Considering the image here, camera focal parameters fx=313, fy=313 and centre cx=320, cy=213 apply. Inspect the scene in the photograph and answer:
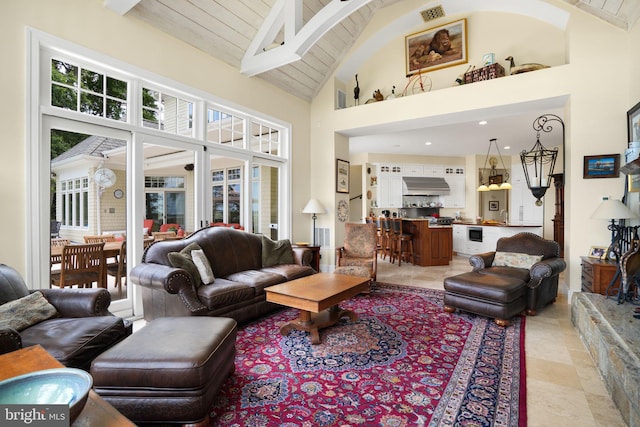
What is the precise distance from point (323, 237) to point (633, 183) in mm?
4482

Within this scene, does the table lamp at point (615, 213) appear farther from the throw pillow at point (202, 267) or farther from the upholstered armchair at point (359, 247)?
the throw pillow at point (202, 267)

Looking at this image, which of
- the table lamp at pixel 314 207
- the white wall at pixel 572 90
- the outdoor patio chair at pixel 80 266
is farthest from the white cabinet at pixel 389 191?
the outdoor patio chair at pixel 80 266

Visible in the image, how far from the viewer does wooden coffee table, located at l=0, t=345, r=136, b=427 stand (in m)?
0.98

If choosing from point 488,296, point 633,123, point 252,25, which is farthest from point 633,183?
point 252,25

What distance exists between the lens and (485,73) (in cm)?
466

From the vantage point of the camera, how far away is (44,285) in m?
2.89

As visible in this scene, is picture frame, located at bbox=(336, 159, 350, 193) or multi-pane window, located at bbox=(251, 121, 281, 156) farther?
picture frame, located at bbox=(336, 159, 350, 193)

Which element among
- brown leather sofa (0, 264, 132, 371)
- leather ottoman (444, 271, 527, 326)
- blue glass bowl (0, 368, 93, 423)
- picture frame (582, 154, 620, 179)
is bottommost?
leather ottoman (444, 271, 527, 326)

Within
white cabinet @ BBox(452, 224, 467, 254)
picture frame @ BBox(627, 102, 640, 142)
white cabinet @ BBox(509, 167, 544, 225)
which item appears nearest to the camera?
picture frame @ BBox(627, 102, 640, 142)

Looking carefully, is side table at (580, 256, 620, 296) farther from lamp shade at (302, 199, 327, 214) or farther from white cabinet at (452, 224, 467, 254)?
white cabinet at (452, 224, 467, 254)

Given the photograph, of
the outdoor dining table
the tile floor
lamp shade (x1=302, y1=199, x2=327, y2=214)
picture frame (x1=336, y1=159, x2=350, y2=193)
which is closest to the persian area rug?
the tile floor

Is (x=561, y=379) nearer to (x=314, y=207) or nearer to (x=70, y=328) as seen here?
(x=70, y=328)

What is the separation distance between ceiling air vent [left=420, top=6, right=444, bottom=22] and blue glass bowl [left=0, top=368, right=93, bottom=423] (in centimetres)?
614

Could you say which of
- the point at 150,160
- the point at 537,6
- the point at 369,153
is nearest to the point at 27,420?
the point at 150,160
